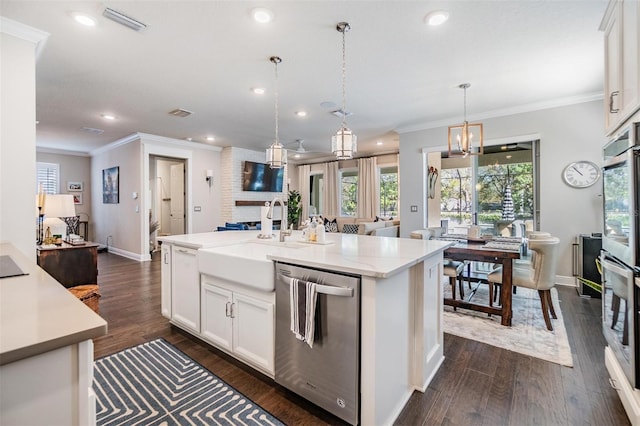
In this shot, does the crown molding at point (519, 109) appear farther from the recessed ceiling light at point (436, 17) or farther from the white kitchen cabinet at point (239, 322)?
the white kitchen cabinet at point (239, 322)

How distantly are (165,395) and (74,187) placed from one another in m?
8.24

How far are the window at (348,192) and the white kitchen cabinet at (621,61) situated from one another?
6434 mm

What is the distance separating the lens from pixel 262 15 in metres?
2.24

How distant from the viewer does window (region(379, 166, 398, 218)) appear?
25.7 feet

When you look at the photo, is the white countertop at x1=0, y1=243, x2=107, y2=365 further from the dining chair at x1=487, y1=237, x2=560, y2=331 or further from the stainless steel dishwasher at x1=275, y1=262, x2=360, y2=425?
the dining chair at x1=487, y1=237, x2=560, y2=331

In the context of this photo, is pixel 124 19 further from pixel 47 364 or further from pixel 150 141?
pixel 150 141

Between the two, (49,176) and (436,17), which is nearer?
(436,17)

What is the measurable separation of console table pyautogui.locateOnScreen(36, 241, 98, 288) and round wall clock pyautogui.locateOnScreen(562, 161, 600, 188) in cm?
628

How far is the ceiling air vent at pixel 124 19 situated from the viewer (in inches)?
86.7

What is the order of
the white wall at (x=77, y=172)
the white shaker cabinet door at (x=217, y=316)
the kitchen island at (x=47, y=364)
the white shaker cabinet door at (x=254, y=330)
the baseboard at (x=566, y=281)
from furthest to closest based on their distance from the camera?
the white wall at (x=77, y=172) < the baseboard at (x=566, y=281) < the white shaker cabinet door at (x=217, y=316) < the white shaker cabinet door at (x=254, y=330) < the kitchen island at (x=47, y=364)

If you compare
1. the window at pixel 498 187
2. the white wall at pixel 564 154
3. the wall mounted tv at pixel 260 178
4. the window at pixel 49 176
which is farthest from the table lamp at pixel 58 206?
the window at pixel 498 187

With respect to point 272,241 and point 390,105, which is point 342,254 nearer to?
point 272,241

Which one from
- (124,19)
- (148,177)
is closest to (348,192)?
(148,177)

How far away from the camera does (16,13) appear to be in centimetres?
222
